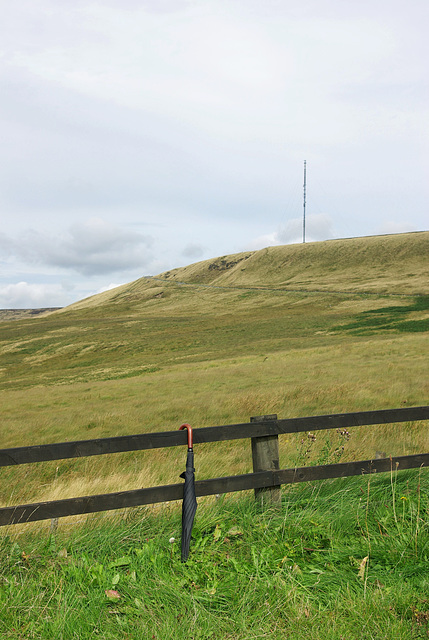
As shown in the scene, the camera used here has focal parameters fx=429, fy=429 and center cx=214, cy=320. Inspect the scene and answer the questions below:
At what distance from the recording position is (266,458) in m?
4.83

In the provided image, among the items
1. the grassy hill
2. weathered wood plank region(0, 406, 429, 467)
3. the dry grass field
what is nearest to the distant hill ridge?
the dry grass field

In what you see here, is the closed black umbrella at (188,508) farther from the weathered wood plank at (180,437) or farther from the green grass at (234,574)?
the weathered wood plank at (180,437)

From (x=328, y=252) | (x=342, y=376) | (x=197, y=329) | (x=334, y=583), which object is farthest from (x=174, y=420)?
(x=328, y=252)

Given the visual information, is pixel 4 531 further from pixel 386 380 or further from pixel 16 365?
pixel 16 365

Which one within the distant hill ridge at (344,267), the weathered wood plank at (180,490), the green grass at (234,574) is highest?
the distant hill ridge at (344,267)

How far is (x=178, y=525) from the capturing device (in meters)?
4.57

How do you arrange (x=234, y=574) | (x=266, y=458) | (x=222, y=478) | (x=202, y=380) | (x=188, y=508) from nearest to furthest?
(x=234, y=574)
(x=188, y=508)
(x=222, y=478)
(x=266, y=458)
(x=202, y=380)

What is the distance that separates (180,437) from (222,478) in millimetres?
639

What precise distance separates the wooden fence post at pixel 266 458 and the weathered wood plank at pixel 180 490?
0.35 ft

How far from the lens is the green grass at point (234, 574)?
3.14 metres

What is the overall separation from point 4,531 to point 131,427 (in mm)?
10834

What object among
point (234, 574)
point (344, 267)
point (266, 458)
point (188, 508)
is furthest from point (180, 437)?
point (344, 267)

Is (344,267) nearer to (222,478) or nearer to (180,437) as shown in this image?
(222,478)

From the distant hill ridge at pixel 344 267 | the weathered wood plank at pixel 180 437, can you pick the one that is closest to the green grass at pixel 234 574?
the weathered wood plank at pixel 180 437
